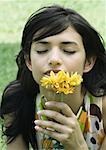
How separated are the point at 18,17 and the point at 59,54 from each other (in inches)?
170

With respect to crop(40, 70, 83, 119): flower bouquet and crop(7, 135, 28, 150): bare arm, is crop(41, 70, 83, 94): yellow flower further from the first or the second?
crop(7, 135, 28, 150): bare arm

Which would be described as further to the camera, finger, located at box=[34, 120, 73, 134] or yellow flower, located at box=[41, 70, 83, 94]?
finger, located at box=[34, 120, 73, 134]

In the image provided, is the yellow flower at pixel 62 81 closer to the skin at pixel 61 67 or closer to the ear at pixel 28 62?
the skin at pixel 61 67

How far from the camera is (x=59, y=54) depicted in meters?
2.19

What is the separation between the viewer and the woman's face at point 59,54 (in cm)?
216

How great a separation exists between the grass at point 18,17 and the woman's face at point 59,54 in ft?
7.92

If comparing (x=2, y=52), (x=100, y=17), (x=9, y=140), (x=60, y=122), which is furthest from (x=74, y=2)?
(x=60, y=122)

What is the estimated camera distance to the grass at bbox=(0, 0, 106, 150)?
5.15 meters

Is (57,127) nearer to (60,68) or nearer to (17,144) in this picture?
(60,68)

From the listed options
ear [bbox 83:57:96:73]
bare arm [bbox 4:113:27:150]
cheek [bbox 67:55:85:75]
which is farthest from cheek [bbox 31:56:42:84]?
bare arm [bbox 4:113:27:150]

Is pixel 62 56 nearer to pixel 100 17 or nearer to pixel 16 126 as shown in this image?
pixel 16 126

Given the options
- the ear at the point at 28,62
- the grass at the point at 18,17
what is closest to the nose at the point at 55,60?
the ear at the point at 28,62

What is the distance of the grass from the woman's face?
7.92 ft

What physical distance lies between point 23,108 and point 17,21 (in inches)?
149
